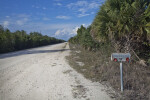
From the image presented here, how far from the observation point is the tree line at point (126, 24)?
5.86 meters

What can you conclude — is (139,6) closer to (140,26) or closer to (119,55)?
(140,26)

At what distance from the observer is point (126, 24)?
6137 millimetres

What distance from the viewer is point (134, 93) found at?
3.83 metres

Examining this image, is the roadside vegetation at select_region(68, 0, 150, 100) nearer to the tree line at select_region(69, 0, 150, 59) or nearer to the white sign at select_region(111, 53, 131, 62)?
the tree line at select_region(69, 0, 150, 59)

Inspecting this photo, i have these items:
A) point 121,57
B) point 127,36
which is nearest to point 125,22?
point 127,36

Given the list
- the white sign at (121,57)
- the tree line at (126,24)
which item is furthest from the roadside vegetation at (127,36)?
the white sign at (121,57)

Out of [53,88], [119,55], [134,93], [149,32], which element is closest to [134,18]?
[149,32]

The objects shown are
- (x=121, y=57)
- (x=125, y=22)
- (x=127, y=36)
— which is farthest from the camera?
(x=127, y=36)

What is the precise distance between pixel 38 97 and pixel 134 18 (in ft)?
19.1

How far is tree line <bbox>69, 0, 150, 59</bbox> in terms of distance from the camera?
19.2 feet

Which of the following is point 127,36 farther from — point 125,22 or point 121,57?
point 121,57

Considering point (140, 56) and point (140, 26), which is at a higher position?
point (140, 26)

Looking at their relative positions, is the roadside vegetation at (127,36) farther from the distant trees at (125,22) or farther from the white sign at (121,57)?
the white sign at (121,57)

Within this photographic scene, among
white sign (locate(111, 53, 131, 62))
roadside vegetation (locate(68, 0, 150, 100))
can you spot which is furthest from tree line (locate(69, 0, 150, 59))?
white sign (locate(111, 53, 131, 62))
